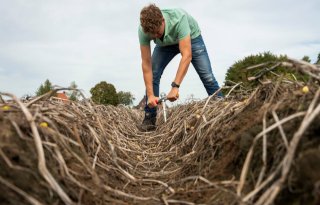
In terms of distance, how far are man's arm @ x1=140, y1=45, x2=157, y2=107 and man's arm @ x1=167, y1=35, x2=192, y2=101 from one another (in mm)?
266

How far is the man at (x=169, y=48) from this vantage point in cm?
449

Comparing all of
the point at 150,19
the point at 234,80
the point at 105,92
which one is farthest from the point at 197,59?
the point at 105,92

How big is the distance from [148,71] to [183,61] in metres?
0.59

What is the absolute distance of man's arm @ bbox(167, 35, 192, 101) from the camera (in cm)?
463

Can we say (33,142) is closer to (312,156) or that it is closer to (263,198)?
(263,198)

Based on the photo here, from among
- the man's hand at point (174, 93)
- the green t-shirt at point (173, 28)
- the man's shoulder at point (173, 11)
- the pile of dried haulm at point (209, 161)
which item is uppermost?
the man's shoulder at point (173, 11)

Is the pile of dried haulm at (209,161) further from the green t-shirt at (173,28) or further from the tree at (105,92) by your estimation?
the tree at (105,92)

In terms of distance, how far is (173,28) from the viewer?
4.73 metres

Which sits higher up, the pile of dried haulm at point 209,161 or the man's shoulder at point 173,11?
the man's shoulder at point 173,11

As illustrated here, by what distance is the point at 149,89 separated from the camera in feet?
16.3

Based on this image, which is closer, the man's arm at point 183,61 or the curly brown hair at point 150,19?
the curly brown hair at point 150,19

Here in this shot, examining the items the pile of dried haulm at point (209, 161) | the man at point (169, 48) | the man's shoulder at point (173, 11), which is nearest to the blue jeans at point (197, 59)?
the man at point (169, 48)

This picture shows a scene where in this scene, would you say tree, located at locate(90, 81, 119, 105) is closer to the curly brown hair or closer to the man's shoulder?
the man's shoulder

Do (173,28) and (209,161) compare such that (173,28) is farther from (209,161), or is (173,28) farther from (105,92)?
(105,92)
